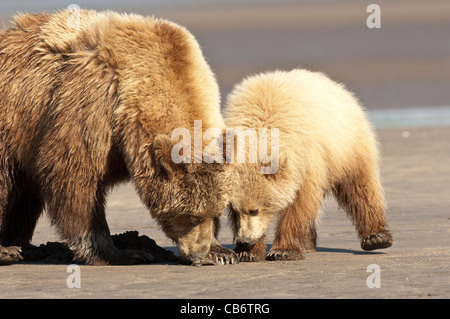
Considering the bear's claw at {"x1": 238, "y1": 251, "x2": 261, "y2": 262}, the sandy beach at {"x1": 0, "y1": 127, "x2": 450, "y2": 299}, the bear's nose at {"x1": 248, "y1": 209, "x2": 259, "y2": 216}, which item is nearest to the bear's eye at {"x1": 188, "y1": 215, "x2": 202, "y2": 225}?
the sandy beach at {"x1": 0, "y1": 127, "x2": 450, "y2": 299}

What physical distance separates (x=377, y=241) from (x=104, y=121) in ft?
9.18

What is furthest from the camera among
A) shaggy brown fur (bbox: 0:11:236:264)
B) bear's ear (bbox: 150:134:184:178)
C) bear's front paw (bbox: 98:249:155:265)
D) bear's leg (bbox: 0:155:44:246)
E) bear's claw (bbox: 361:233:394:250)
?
bear's claw (bbox: 361:233:394:250)

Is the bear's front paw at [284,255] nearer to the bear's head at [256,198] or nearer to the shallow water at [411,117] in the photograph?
the bear's head at [256,198]

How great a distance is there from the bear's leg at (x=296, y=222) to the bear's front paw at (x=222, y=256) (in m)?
0.38

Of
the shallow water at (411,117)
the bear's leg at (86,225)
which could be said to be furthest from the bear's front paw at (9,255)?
the shallow water at (411,117)

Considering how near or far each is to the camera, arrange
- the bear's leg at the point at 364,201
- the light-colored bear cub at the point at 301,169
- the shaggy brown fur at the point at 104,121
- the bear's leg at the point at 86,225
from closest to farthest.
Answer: the shaggy brown fur at the point at 104,121 < the bear's leg at the point at 86,225 < the light-colored bear cub at the point at 301,169 < the bear's leg at the point at 364,201

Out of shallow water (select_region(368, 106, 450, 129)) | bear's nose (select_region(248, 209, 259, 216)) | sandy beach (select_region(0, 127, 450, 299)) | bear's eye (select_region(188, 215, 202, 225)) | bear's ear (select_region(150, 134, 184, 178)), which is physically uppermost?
shallow water (select_region(368, 106, 450, 129))

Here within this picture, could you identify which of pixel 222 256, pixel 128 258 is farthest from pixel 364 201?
pixel 128 258

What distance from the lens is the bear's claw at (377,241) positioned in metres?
8.93

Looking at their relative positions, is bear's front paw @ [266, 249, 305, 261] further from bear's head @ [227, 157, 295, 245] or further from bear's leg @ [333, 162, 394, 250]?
bear's leg @ [333, 162, 394, 250]

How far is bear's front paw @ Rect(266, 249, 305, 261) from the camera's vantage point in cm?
866

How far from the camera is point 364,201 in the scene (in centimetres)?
947

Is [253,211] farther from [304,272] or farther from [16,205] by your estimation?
[16,205]

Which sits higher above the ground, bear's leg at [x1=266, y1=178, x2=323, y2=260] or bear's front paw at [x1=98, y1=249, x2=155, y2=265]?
bear's leg at [x1=266, y1=178, x2=323, y2=260]
